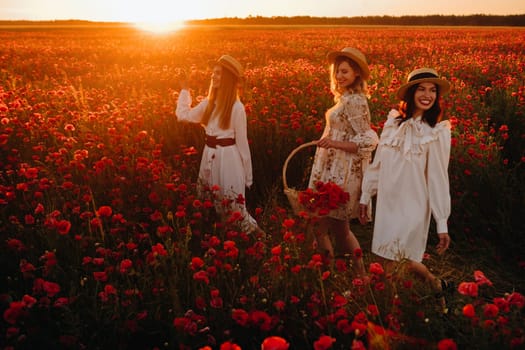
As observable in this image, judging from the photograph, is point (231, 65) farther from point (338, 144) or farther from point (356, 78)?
point (338, 144)

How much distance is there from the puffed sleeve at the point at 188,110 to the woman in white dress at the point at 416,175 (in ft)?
5.67

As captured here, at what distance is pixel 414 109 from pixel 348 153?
64cm

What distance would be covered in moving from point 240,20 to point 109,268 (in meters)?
102

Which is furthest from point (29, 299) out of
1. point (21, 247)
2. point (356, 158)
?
point (356, 158)

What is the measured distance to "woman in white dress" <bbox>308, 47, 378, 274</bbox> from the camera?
10.6ft

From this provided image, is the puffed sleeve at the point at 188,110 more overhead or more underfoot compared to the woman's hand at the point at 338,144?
more overhead

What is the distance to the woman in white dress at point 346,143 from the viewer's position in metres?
3.24

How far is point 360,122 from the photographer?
3.26 metres

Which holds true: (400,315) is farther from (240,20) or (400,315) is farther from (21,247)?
(240,20)

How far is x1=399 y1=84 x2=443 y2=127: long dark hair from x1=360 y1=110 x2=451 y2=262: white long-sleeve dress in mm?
40

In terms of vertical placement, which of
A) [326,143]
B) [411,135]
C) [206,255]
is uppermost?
[411,135]

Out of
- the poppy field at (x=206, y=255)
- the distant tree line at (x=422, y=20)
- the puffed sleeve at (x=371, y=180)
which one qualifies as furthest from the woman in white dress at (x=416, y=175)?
the distant tree line at (x=422, y=20)

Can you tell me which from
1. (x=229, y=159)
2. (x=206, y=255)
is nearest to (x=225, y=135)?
(x=229, y=159)

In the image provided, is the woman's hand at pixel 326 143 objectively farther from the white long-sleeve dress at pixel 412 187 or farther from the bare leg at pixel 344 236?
the bare leg at pixel 344 236
